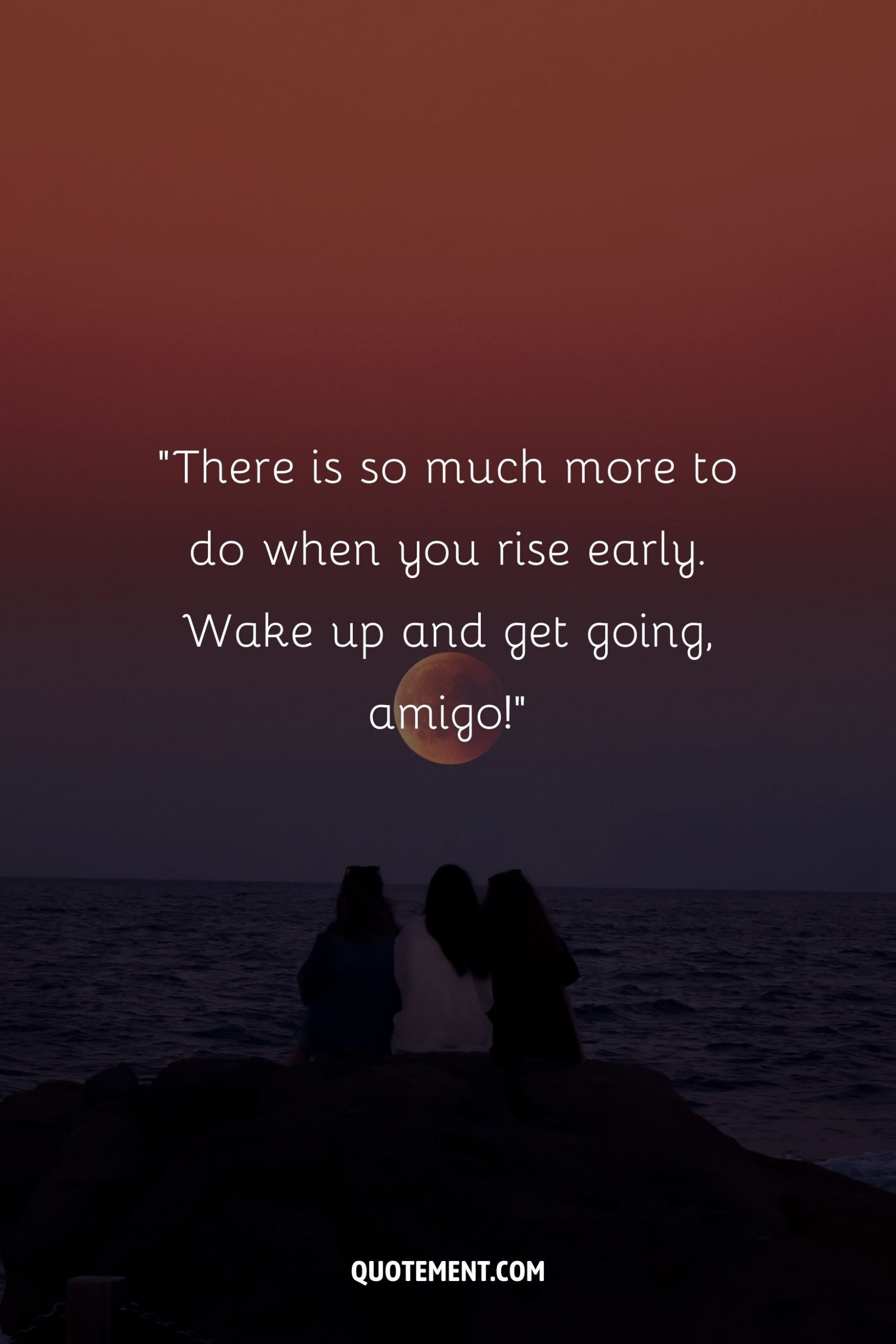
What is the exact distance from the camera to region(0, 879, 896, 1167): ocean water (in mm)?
18984

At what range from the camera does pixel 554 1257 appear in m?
5.41

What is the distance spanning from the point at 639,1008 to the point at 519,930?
78.5 ft

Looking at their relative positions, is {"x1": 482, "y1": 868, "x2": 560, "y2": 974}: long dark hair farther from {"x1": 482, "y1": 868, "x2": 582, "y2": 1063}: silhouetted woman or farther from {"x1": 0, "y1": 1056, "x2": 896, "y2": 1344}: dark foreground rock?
{"x1": 0, "y1": 1056, "x2": 896, "y2": 1344}: dark foreground rock

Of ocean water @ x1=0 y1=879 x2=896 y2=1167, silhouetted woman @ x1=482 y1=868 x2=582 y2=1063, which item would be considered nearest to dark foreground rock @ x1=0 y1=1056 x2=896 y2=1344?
silhouetted woman @ x1=482 y1=868 x2=582 y2=1063

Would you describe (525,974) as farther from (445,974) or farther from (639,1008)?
(639,1008)

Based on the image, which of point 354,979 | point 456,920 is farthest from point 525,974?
point 354,979

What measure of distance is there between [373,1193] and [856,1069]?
1837cm

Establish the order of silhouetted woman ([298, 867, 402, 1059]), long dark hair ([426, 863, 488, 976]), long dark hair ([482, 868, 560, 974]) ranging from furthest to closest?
1. silhouetted woman ([298, 867, 402, 1059])
2. long dark hair ([426, 863, 488, 976])
3. long dark hair ([482, 868, 560, 974])

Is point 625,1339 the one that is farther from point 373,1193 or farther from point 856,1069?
point 856,1069

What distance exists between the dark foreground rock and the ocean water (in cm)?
616

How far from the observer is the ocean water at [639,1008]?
18984mm

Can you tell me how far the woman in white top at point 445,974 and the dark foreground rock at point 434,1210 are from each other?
8.9 inches

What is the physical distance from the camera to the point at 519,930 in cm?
688

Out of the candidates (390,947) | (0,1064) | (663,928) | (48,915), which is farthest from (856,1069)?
(48,915)
